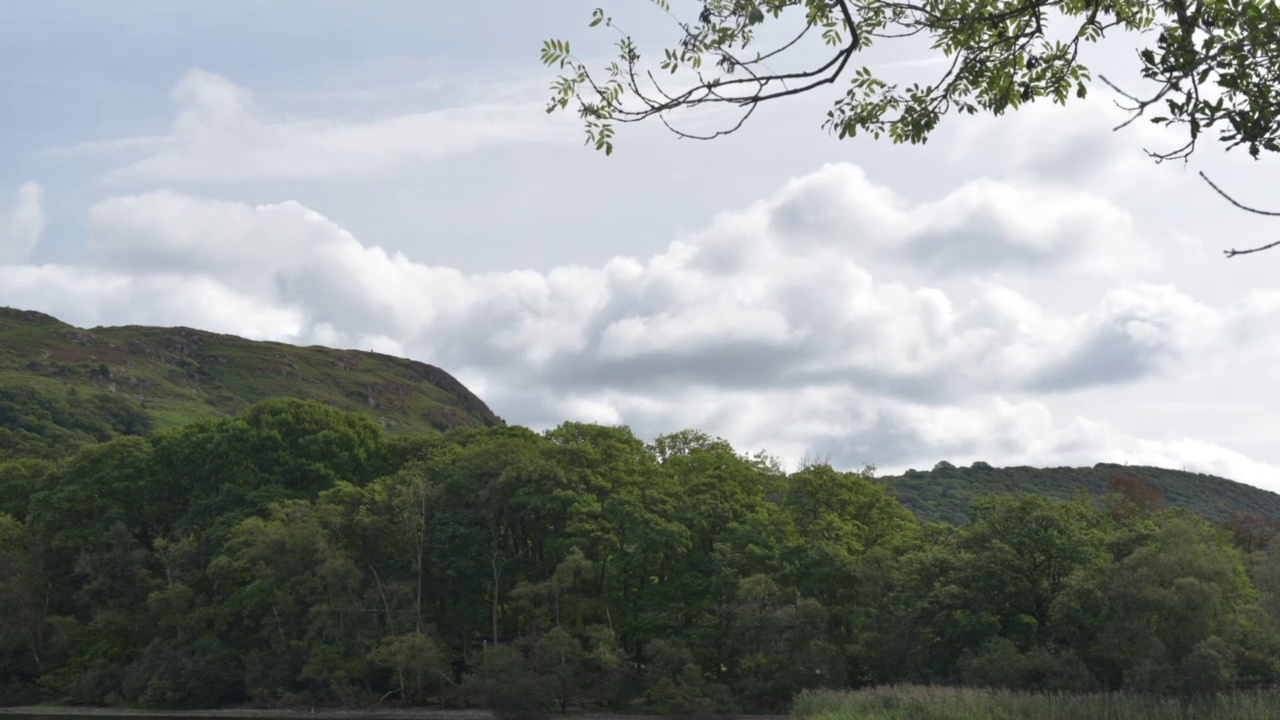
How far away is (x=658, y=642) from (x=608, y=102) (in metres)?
44.3

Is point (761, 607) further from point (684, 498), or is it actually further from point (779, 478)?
point (779, 478)

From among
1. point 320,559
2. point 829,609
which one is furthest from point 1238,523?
point 320,559

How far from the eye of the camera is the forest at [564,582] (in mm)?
44812

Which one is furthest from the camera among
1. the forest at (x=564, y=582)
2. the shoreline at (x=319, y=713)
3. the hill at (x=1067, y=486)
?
the hill at (x=1067, y=486)

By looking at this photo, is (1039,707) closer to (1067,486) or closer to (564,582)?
(564,582)

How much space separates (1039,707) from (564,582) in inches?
902

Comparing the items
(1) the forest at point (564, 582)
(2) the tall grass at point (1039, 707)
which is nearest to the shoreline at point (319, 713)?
(1) the forest at point (564, 582)

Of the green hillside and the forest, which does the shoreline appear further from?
the green hillside

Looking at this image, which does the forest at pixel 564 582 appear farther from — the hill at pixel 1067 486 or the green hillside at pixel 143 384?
the hill at pixel 1067 486

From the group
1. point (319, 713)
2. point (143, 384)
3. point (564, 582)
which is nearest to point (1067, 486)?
point (564, 582)

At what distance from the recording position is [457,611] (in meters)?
59.1

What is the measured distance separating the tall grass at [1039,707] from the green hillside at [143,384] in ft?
313

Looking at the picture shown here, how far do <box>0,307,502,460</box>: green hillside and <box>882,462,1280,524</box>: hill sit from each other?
208ft

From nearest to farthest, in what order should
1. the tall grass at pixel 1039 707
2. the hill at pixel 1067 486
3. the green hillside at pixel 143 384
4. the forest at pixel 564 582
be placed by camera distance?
the tall grass at pixel 1039 707, the forest at pixel 564 582, the green hillside at pixel 143 384, the hill at pixel 1067 486
